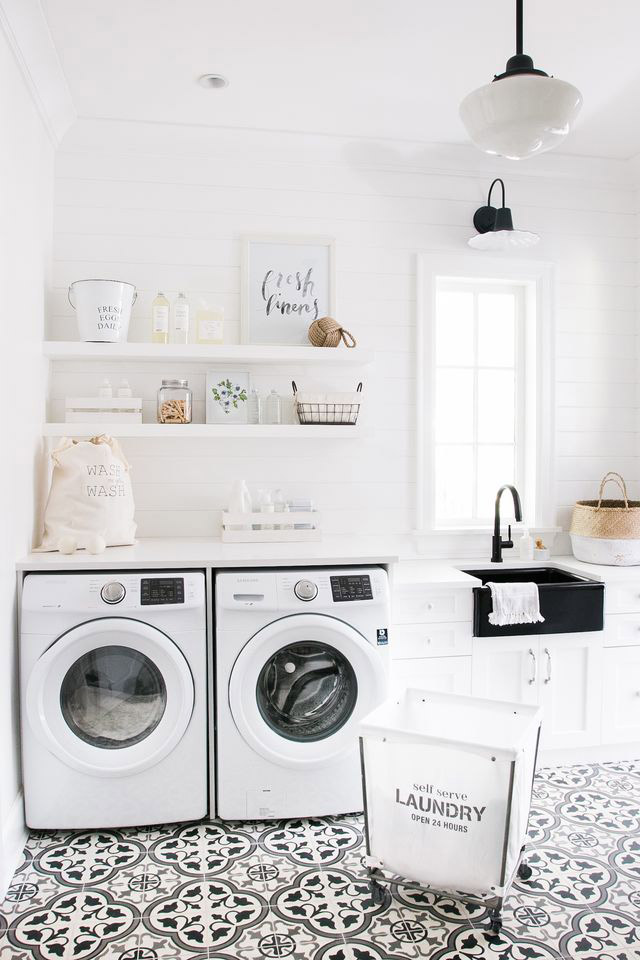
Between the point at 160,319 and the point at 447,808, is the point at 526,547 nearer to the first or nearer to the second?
the point at 447,808

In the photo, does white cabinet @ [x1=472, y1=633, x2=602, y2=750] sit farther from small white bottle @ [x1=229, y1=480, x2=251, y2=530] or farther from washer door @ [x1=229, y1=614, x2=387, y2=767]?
small white bottle @ [x1=229, y1=480, x2=251, y2=530]

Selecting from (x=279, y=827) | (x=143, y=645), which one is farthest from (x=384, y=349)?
(x=279, y=827)

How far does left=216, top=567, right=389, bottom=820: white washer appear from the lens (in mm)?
2525

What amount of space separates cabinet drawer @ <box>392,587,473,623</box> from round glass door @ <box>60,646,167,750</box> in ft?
3.18

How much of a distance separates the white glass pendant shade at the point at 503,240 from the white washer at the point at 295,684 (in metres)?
1.63

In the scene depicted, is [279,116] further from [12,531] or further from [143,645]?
[143,645]

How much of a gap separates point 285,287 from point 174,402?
76cm

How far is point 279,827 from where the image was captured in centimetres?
257

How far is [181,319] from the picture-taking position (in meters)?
3.04

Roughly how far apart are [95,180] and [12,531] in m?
1.65

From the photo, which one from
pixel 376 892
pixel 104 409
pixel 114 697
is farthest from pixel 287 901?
pixel 104 409

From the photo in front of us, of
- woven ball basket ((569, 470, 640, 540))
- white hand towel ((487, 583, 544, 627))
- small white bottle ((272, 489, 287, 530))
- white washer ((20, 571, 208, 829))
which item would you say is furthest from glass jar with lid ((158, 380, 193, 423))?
woven ball basket ((569, 470, 640, 540))

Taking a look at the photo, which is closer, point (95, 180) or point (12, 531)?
point (12, 531)

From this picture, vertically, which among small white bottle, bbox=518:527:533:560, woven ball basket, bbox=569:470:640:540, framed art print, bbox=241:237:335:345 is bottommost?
small white bottle, bbox=518:527:533:560
